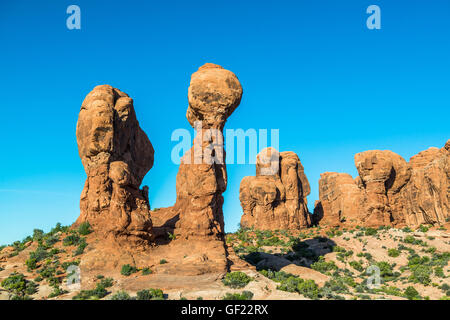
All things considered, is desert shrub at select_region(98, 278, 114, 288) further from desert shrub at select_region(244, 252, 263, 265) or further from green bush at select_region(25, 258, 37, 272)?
desert shrub at select_region(244, 252, 263, 265)

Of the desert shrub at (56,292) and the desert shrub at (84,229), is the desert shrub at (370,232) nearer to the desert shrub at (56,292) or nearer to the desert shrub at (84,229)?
the desert shrub at (84,229)

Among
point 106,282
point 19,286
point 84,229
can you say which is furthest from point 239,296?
point 84,229

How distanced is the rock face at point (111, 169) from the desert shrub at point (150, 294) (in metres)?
7.62

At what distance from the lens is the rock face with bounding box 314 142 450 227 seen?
6744 cm

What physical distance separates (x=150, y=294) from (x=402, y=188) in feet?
203

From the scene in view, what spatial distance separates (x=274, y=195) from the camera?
80.0 m

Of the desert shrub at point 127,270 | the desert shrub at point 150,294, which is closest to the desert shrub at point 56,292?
the desert shrub at point 127,270

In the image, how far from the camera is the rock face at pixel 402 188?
67438mm

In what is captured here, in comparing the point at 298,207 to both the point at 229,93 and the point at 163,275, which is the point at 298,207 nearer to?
the point at 229,93

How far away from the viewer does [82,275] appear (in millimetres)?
32219

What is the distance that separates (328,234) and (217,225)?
128 ft
